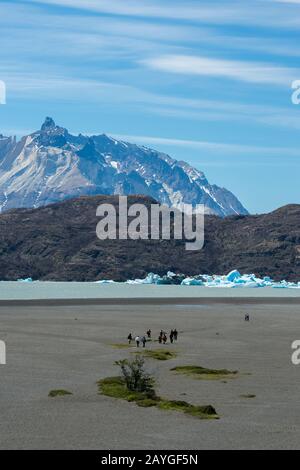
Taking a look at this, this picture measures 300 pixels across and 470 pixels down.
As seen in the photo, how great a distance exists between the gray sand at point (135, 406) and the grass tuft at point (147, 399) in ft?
1.89

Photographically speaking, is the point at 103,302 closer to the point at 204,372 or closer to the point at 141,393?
the point at 204,372

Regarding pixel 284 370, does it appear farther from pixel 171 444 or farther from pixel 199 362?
pixel 171 444

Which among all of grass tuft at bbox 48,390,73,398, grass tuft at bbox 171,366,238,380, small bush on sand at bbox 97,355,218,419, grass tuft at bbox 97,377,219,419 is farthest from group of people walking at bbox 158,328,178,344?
grass tuft at bbox 48,390,73,398

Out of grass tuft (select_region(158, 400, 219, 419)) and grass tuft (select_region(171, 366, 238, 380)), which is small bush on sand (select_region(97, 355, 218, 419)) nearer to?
grass tuft (select_region(158, 400, 219, 419))

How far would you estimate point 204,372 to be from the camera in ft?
160

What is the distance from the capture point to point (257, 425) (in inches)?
1304

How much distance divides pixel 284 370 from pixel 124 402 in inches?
621

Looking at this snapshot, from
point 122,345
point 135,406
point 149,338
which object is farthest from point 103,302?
point 135,406

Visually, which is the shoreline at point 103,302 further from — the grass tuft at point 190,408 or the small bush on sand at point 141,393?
the grass tuft at point 190,408

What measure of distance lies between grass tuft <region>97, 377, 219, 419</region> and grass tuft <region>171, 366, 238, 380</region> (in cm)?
567

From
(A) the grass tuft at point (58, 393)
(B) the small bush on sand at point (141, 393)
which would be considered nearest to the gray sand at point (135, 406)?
(A) the grass tuft at point (58, 393)

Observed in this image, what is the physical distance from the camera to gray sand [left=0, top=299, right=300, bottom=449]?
30.1 metres
